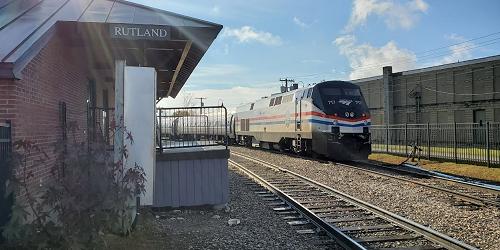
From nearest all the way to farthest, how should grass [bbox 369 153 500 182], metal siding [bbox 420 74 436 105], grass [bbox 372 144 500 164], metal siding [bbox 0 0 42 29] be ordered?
metal siding [bbox 0 0 42 29] → grass [bbox 369 153 500 182] → grass [bbox 372 144 500 164] → metal siding [bbox 420 74 436 105]

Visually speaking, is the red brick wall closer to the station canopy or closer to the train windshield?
the station canopy

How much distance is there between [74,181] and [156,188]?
4.47 metres

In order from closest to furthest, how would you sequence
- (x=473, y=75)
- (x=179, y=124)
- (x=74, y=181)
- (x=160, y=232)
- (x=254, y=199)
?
(x=74, y=181)
(x=160, y=232)
(x=254, y=199)
(x=179, y=124)
(x=473, y=75)

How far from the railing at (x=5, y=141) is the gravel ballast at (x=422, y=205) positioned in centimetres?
666

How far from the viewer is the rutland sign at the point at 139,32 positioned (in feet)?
24.3

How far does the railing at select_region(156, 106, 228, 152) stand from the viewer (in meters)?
10.5

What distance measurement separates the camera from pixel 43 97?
7.23 metres

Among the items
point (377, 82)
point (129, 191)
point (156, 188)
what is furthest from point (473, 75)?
point (129, 191)

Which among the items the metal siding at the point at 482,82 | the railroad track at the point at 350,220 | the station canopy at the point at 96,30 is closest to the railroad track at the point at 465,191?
the railroad track at the point at 350,220

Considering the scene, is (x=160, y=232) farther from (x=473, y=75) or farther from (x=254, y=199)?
(x=473, y=75)

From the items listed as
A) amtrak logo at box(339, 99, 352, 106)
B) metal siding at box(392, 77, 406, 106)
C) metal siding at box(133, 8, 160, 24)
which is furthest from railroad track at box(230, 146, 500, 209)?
metal siding at box(392, 77, 406, 106)

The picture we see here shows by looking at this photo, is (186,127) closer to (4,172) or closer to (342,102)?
(4,172)

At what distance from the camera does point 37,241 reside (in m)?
5.18

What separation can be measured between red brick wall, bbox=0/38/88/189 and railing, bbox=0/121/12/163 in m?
0.17
